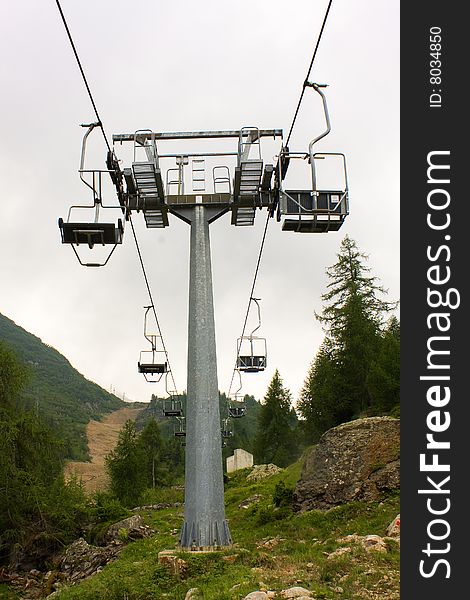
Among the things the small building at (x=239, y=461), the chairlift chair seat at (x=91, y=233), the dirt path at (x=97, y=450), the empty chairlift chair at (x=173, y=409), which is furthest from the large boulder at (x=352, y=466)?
the dirt path at (x=97, y=450)

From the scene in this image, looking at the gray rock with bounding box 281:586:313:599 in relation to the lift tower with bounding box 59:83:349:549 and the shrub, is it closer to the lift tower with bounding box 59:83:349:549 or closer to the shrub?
the lift tower with bounding box 59:83:349:549

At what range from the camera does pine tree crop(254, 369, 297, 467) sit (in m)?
65.7

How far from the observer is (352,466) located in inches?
755

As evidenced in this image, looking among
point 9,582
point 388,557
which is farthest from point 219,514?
point 9,582

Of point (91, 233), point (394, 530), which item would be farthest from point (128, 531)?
point (91, 233)

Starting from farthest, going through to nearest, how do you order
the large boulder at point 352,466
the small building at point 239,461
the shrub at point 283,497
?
the small building at point 239,461 → the shrub at point 283,497 → the large boulder at point 352,466

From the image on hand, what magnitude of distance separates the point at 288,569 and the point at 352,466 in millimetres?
8220

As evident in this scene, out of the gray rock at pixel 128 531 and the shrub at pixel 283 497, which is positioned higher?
the shrub at pixel 283 497

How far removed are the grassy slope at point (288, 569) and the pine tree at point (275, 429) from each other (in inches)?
1871

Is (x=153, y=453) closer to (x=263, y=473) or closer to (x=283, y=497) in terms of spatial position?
(x=263, y=473)

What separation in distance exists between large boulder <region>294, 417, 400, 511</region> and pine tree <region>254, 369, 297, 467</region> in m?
44.5

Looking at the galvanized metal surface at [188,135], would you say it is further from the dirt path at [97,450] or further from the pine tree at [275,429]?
the dirt path at [97,450]

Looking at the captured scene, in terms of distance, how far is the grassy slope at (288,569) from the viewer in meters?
9.80

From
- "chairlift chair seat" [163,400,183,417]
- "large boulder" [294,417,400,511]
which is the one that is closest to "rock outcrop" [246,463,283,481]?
"chairlift chair seat" [163,400,183,417]
